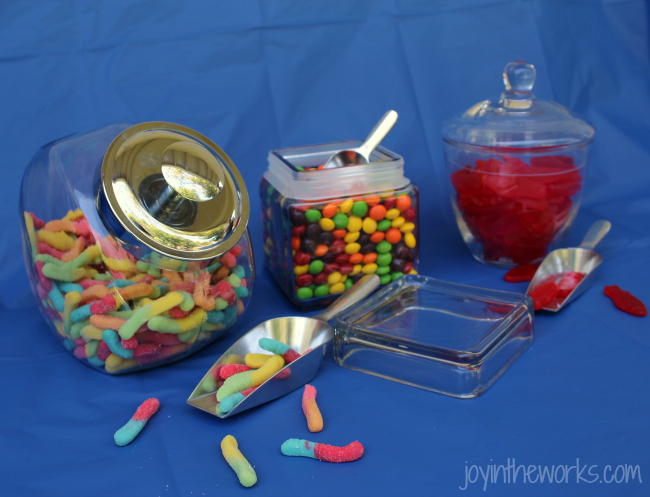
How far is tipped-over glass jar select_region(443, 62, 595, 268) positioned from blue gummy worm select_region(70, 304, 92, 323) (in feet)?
2.40

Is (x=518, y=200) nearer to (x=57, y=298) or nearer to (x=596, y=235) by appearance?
(x=596, y=235)

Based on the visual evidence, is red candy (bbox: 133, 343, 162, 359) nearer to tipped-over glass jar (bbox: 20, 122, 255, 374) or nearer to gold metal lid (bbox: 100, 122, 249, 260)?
tipped-over glass jar (bbox: 20, 122, 255, 374)

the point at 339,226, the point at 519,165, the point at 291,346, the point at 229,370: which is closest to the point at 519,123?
the point at 519,165

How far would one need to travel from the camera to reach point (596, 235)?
1.26 m

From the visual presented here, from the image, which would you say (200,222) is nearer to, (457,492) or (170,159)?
(170,159)

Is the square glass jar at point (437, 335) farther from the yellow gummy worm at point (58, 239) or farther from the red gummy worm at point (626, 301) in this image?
the yellow gummy worm at point (58, 239)

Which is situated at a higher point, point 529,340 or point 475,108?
point 475,108

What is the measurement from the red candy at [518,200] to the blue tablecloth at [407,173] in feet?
0.29

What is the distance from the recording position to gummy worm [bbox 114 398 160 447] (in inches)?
29.9

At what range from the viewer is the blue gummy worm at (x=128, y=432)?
0.76 metres

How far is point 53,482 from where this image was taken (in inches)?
27.8

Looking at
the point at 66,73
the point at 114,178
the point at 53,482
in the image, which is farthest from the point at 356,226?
the point at 66,73

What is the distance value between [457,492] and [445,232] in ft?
2.87

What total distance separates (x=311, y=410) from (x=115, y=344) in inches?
11.2
